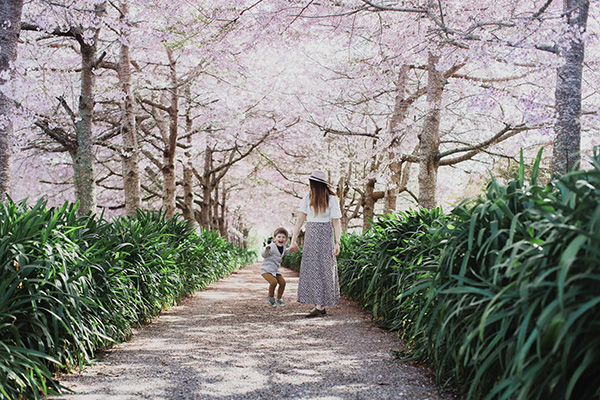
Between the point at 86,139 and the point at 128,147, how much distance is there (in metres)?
1.11

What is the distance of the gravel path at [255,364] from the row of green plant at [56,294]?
195 mm

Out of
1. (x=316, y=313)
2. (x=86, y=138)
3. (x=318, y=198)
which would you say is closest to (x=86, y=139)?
(x=86, y=138)

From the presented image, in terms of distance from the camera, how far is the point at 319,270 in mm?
5332

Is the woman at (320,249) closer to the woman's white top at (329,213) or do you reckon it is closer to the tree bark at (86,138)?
the woman's white top at (329,213)

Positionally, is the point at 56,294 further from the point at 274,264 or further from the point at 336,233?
the point at 274,264

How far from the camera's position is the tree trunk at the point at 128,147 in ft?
25.7

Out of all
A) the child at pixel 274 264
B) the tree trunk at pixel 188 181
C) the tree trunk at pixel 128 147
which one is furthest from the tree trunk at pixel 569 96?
the tree trunk at pixel 188 181

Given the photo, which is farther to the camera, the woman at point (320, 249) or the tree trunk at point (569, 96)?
the woman at point (320, 249)

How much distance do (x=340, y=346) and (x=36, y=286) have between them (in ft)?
7.50

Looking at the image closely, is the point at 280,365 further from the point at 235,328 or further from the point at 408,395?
the point at 235,328

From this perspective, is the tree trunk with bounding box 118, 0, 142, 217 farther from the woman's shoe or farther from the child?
the woman's shoe

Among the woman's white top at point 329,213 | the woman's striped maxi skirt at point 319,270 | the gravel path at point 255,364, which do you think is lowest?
→ the gravel path at point 255,364

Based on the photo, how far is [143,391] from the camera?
8.64 feet

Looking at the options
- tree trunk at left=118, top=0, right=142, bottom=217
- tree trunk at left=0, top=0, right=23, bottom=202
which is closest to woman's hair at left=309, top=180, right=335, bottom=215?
tree trunk at left=0, top=0, right=23, bottom=202
